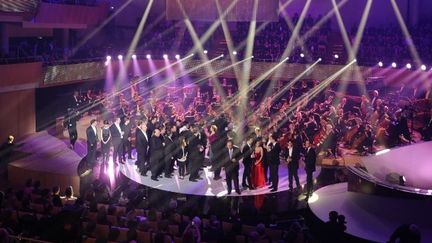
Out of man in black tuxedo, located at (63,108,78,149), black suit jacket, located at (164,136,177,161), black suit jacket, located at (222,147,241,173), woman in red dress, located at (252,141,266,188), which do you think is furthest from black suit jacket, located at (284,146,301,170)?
man in black tuxedo, located at (63,108,78,149)

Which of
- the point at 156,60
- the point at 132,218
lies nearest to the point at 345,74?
the point at 156,60

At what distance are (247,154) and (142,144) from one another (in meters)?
2.67

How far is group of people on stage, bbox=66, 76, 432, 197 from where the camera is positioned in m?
12.1

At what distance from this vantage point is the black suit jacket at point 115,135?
13906 mm

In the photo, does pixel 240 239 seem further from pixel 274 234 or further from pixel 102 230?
pixel 102 230

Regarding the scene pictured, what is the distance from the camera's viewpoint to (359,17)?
2347 centimetres

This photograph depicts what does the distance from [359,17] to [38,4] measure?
41.7 feet

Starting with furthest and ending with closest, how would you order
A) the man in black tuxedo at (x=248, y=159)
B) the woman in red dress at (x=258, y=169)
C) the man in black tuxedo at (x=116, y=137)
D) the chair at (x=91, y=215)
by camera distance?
1. the man in black tuxedo at (x=116, y=137)
2. the woman in red dress at (x=258, y=169)
3. the man in black tuxedo at (x=248, y=159)
4. the chair at (x=91, y=215)

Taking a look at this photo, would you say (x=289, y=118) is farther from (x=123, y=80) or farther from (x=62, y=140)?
(x=123, y=80)

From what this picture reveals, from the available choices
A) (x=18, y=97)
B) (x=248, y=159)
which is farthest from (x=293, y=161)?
(x=18, y=97)

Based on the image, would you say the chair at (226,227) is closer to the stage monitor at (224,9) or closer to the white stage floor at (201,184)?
the white stage floor at (201,184)

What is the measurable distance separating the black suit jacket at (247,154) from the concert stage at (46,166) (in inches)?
168

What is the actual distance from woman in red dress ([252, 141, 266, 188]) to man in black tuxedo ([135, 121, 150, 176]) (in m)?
2.69

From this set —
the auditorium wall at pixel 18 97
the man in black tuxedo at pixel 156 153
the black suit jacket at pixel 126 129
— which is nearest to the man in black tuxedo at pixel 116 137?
the black suit jacket at pixel 126 129
